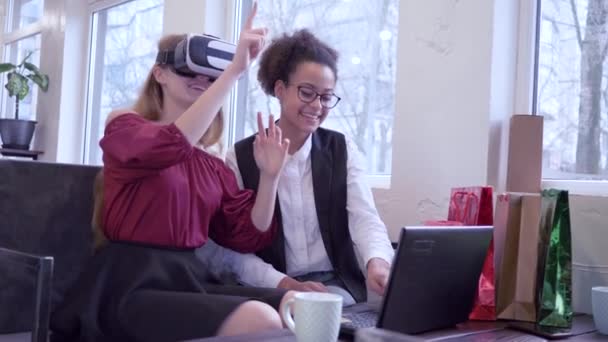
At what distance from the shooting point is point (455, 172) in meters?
1.78

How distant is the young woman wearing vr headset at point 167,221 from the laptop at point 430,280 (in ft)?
0.90

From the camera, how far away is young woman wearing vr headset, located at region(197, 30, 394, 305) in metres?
1.72

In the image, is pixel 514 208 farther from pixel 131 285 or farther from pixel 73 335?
pixel 73 335

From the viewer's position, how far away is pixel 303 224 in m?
1.75

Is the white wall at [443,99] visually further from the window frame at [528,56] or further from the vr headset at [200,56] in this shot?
the vr headset at [200,56]

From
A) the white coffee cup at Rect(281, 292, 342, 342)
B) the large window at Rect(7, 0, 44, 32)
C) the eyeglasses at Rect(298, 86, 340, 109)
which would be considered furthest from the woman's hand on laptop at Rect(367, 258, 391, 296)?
the large window at Rect(7, 0, 44, 32)

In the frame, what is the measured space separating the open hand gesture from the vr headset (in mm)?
185

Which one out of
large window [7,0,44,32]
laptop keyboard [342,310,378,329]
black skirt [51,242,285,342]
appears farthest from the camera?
large window [7,0,44,32]

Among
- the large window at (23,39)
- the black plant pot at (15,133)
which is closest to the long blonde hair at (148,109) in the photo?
the black plant pot at (15,133)

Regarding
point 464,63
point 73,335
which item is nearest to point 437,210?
point 464,63

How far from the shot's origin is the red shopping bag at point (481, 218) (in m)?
1.34

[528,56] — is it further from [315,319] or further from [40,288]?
[40,288]

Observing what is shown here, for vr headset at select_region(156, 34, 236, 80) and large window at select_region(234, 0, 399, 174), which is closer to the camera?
vr headset at select_region(156, 34, 236, 80)

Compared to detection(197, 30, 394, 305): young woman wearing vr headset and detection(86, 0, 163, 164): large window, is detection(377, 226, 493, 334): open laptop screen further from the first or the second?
detection(86, 0, 163, 164): large window
